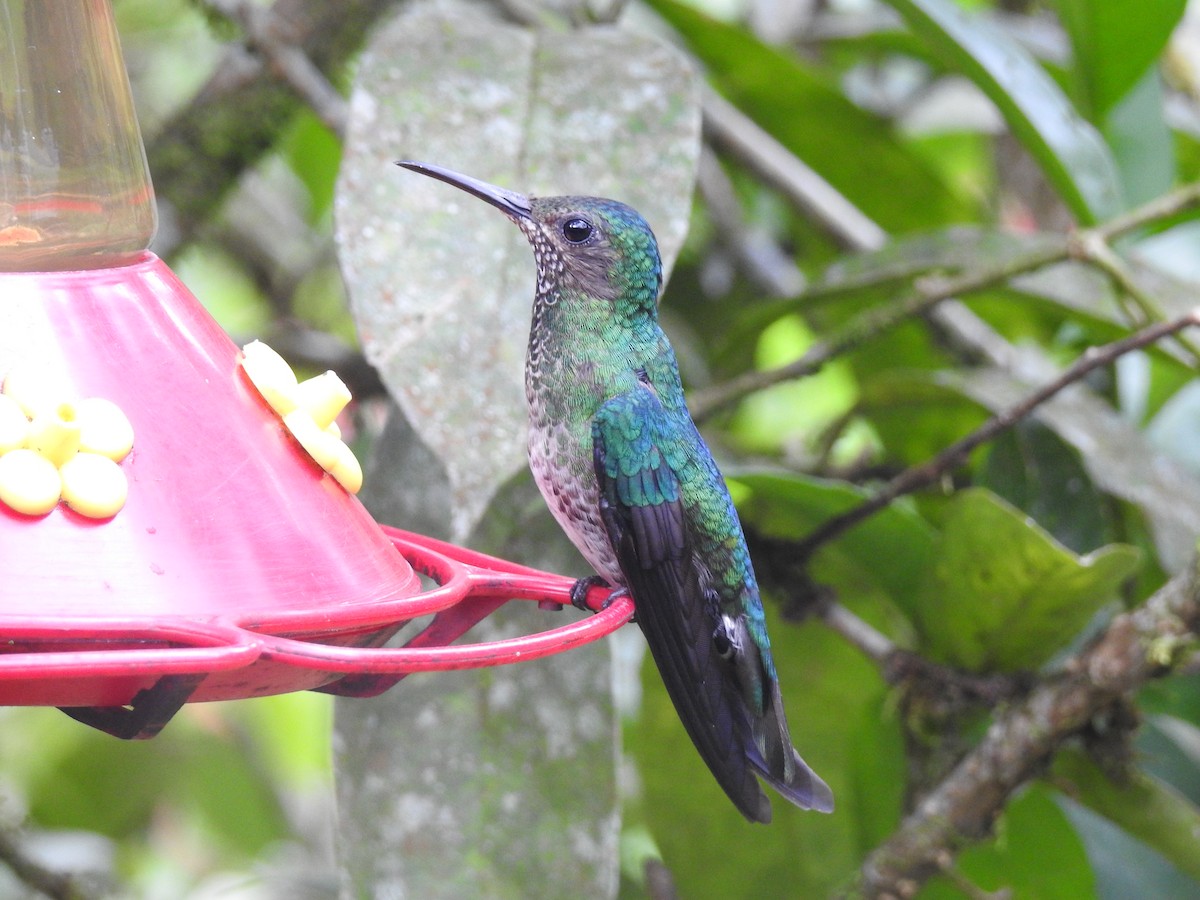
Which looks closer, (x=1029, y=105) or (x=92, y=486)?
(x=92, y=486)

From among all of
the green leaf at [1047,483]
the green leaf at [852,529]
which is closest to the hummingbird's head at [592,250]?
the green leaf at [852,529]

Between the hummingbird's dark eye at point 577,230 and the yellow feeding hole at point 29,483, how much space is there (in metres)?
0.93

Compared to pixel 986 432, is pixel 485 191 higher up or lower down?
higher up

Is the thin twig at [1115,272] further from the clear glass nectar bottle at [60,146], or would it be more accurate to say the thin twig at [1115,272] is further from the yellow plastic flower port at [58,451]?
the yellow plastic flower port at [58,451]

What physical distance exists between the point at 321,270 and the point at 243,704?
5.21ft

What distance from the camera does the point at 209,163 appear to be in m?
3.19

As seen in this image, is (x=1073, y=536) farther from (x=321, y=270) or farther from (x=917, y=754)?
(x=321, y=270)

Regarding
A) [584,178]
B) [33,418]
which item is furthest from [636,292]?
[33,418]

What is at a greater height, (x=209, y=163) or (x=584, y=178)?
(x=584, y=178)

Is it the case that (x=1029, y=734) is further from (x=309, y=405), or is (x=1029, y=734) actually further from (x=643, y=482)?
(x=309, y=405)

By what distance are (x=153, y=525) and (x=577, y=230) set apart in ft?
2.96

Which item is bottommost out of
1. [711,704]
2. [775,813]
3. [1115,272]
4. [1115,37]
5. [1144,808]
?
[775,813]

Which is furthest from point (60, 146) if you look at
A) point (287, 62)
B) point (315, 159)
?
point (315, 159)

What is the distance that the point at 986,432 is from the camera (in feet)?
7.23
